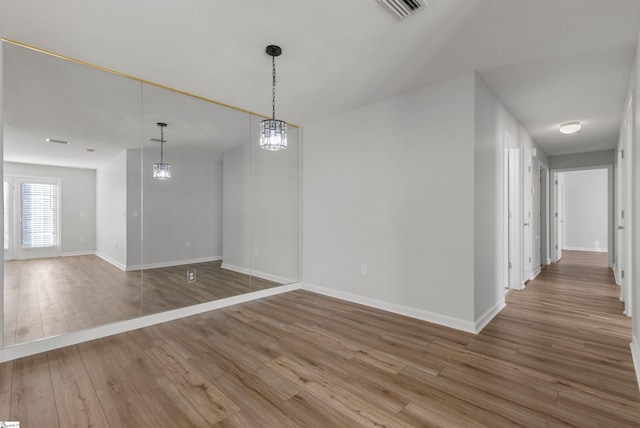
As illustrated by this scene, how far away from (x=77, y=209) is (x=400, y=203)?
3.33 metres

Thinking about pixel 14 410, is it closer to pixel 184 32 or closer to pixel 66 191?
pixel 66 191

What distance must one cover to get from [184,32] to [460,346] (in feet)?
11.2

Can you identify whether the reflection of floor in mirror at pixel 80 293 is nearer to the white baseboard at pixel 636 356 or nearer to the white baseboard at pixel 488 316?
the white baseboard at pixel 488 316

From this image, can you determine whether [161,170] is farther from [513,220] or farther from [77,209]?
[513,220]

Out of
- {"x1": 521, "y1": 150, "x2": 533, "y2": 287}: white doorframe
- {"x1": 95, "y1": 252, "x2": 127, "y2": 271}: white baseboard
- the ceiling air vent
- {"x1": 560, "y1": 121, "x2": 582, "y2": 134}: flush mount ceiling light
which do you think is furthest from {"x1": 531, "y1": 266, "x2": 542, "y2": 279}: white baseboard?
{"x1": 95, "y1": 252, "x2": 127, "y2": 271}: white baseboard

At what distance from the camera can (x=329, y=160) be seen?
13.8 feet

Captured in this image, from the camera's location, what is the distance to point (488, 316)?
10.4 feet

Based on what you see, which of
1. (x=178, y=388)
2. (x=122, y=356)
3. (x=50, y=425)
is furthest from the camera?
(x=122, y=356)

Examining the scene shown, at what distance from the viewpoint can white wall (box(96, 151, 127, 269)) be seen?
2.92 m

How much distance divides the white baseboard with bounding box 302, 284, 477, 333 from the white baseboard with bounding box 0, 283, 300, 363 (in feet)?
3.31

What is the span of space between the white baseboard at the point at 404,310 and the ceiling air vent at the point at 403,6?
8.91ft

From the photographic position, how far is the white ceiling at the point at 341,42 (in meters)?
2.00

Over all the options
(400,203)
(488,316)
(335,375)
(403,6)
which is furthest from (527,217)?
(335,375)

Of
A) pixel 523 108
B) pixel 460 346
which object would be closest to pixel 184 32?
pixel 460 346
